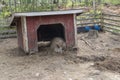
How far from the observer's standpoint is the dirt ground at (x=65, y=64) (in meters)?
5.77

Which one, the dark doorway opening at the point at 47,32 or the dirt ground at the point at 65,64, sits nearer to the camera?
the dirt ground at the point at 65,64

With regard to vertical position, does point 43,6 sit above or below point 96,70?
above

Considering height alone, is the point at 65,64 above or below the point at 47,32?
below

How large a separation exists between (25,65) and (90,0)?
8.50 meters

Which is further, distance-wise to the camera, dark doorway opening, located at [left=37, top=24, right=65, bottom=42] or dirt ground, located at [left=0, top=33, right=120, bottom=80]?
dark doorway opening, located at [left=37, top=24, right=65, bottom=42]

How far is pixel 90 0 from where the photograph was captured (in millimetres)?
14375

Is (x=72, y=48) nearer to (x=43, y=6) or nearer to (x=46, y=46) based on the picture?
(x=46, y=46)

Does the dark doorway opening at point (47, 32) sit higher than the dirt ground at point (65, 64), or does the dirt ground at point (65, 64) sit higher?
the dark doorway opening at point (47, 32)

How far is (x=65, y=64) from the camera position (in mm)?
6594

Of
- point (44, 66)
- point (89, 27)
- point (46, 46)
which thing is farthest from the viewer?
point (89, 27)

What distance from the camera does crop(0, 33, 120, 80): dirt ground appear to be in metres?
5.77

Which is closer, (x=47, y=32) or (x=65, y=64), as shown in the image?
(x=65, y=64)

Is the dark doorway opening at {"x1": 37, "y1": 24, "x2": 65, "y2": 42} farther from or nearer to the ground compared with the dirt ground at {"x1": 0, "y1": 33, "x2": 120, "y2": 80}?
farther from the ground

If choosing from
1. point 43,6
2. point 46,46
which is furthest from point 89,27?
point 46,46
